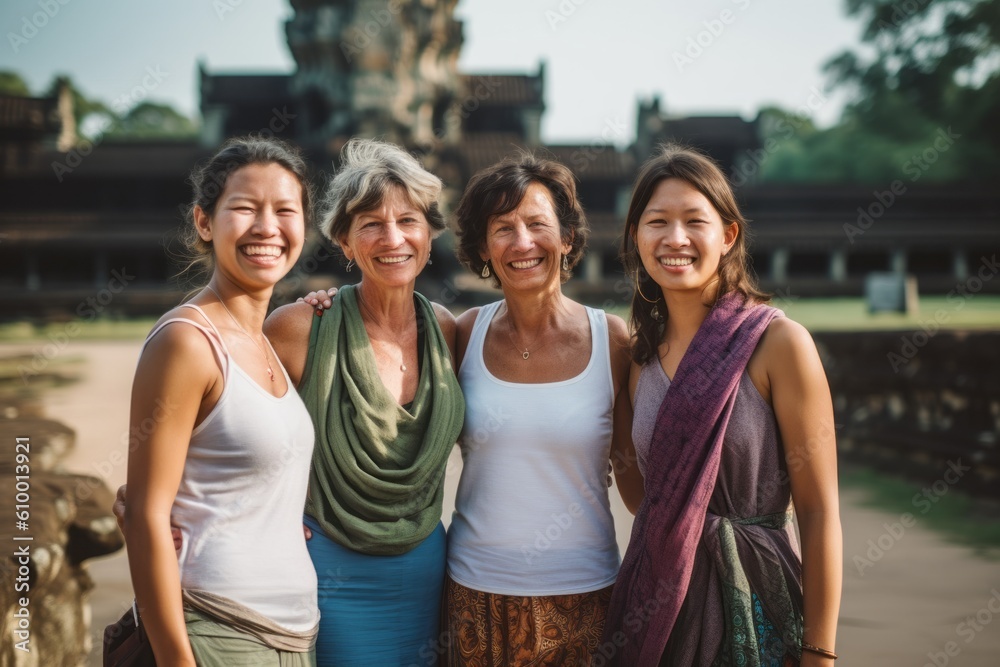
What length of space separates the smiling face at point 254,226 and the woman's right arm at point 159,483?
13.1 inches

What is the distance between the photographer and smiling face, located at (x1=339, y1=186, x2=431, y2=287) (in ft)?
8.52

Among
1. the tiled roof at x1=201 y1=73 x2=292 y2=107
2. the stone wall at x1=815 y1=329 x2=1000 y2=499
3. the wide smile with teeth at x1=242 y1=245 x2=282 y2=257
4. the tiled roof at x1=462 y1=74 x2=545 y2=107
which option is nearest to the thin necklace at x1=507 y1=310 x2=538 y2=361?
the wide smile with teeth at x1=242 y1=245 x2=282 y2=257

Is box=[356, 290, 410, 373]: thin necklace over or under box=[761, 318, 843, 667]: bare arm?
over

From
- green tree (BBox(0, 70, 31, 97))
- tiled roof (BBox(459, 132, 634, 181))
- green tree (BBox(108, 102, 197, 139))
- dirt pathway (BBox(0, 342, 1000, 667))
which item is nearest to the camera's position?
dirt pathway (BBox(0, 342, 1000, 667))

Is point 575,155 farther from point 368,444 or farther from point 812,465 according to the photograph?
point 812,465

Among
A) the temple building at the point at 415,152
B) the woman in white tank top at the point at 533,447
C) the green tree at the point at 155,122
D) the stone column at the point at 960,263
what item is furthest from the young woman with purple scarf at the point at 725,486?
the green tree at the point at 155,122

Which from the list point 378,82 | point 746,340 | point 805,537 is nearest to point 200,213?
point 746,340

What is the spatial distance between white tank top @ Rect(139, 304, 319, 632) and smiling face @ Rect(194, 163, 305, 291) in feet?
0.62

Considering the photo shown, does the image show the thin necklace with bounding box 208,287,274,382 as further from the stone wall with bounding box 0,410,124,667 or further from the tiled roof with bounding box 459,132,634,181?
the tiled roof with bounding box 459,132,634,181

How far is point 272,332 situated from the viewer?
8.48 ft

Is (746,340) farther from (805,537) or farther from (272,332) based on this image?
(272,332)

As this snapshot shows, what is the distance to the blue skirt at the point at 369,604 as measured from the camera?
2.44 metres

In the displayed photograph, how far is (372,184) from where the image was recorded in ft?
8.49

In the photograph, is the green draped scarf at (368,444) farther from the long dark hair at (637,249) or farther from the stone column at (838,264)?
the stone column at (838,264)
